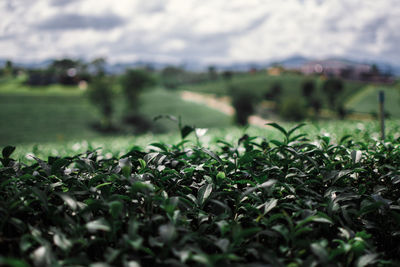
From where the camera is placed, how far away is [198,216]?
1.34m

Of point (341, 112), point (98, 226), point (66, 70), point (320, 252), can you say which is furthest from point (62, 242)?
point (66, 70)

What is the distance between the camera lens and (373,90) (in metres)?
66.3

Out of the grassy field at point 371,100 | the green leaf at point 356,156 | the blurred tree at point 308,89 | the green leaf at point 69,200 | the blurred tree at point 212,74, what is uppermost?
the blurred tree at point 212,74

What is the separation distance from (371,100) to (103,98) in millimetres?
57911

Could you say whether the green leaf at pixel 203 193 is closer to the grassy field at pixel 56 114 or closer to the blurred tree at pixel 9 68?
the grassy field at pixel 56 114

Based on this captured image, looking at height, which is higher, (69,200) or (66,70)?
(66,70)

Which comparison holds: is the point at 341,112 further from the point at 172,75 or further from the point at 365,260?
the point at 172,75

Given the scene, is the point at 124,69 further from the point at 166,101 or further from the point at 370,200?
the point at 370,200

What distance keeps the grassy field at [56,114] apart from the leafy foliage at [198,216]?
31892mm

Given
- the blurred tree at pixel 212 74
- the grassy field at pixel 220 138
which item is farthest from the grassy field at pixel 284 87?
the grassy field at pixel 220 138

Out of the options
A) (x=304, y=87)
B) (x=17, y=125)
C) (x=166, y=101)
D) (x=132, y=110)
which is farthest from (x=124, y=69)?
(x=304, y=87)

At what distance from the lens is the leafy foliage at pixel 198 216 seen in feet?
3.46

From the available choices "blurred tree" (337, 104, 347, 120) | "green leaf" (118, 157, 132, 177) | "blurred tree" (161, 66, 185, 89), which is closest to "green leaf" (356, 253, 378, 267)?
"green leaf" (118, 157, 132, 177)

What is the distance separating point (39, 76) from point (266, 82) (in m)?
66.7
